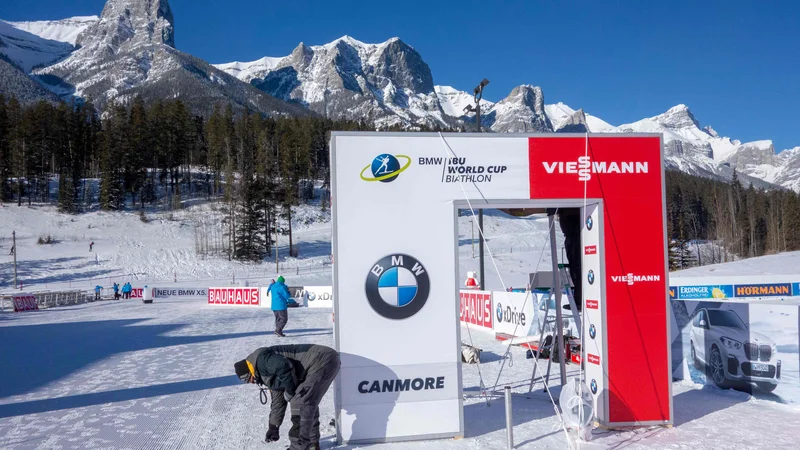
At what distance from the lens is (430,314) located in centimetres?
704

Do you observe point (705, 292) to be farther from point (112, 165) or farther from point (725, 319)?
point (112, 165)

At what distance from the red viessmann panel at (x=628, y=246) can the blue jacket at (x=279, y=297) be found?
11.0 meters

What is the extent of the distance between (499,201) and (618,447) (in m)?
3.22

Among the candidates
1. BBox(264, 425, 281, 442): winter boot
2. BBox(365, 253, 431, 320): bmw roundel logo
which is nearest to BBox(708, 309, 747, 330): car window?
BBox(365, 253, 431, 320): bmw roundel logo

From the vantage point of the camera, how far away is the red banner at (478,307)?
1823 centimetres

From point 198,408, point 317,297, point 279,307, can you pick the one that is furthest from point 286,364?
point 317,297

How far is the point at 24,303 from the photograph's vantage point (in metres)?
32.2

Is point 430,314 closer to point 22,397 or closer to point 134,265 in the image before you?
point 22,397

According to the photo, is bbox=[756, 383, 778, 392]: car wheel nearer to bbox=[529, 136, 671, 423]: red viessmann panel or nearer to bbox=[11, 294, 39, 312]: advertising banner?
bbox=[529, 136, 671, 423]: red viessmann panel

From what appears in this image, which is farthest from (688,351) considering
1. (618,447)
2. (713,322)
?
(618,447)

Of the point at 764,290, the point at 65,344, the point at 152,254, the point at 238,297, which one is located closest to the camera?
the point at 65,344

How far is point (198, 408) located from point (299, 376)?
3.31m

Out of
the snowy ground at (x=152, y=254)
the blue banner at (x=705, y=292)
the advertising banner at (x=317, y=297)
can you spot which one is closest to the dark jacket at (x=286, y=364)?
the blue banner at (x=705, y=292)

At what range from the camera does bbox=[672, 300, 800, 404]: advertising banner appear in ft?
27.9
